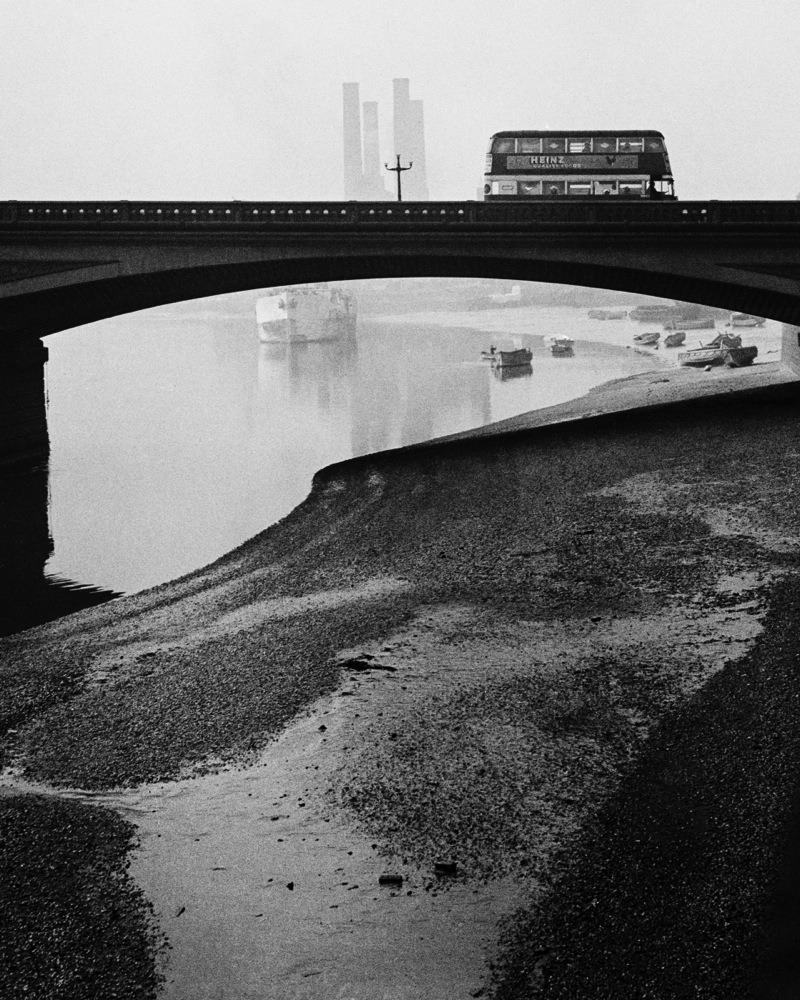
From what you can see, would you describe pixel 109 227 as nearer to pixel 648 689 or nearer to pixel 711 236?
pixel 711 236

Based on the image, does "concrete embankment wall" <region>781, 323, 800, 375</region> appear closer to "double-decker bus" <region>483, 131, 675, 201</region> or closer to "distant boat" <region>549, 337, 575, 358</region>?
"double-decker bus" <region>483, 131, 675, 201</region>

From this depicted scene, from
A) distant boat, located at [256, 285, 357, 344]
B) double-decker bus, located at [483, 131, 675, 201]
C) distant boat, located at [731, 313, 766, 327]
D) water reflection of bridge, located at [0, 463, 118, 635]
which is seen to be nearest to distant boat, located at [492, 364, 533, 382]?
double-decker bus, located at [483, 131, 675, 201]

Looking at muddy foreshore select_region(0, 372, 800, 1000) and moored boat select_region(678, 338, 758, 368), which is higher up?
moored boat select_region(678, 338, 758, 368)

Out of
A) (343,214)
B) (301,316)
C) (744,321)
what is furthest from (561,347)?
(343,214)

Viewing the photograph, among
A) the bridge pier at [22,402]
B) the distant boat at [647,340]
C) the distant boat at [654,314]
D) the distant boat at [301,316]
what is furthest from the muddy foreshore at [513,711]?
the distant boat at [654,314]

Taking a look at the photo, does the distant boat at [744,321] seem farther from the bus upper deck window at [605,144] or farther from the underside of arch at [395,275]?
the underside of arch at [395,275]

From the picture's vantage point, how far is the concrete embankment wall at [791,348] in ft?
158

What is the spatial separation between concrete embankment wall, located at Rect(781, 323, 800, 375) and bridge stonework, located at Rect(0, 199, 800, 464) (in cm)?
781

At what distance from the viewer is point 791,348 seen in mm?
49750

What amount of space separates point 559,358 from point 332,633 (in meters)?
78.0

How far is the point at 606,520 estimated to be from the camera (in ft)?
83.4

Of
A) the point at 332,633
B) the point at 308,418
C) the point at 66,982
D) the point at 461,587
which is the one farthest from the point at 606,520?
the point at 308,418

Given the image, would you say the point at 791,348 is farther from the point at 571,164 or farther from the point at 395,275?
the point at 395,275

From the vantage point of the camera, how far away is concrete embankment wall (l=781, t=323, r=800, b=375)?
4829 cm
